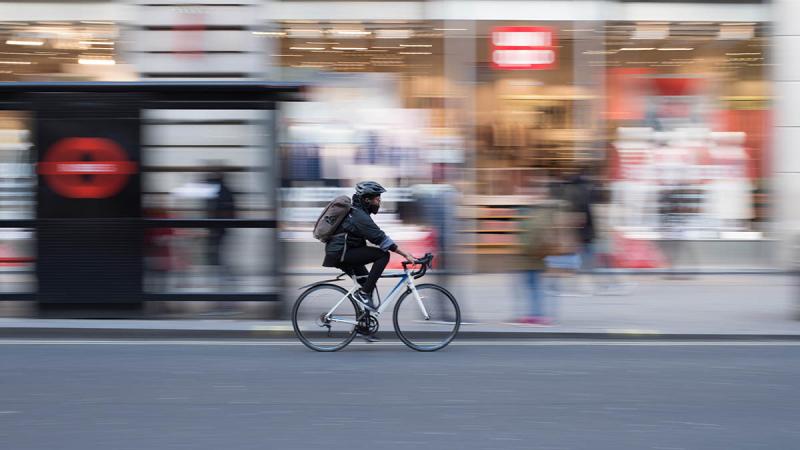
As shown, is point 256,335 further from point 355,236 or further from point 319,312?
point 355,236

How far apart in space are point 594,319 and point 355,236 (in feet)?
11.4

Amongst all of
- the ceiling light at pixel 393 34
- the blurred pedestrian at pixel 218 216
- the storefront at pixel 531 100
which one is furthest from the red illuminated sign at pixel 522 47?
the blurred pedestrian at pixel 218 216

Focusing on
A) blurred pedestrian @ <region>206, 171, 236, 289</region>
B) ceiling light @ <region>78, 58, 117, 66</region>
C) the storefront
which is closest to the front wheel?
blurred pedestrian @ <region>206, 171, 236, 289</region>

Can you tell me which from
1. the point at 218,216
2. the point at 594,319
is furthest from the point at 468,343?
the point at 218,216

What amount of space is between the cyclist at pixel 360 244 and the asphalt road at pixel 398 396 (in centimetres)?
78

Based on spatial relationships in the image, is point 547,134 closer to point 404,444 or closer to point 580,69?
point 580,69

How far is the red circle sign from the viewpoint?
9.75m

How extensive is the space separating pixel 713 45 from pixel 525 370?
9.30 meters

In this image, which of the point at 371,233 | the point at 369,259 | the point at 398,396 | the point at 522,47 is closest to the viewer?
the point at 398,396

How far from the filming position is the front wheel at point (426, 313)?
8.39 metres

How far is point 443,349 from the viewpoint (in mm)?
8617

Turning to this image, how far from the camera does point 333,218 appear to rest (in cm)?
822

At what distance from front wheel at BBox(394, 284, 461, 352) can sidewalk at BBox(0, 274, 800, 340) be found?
0.92ft

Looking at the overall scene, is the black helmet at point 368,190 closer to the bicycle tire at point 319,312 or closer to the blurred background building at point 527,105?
the bicycle tire at point 319,312
